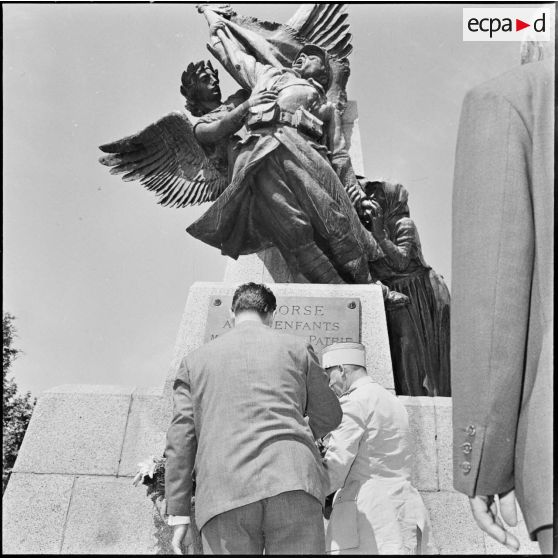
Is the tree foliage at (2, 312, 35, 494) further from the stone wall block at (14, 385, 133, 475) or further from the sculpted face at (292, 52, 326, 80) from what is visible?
the sculpted face at (292, 52, 326, 80)

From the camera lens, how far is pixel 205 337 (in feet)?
14.9

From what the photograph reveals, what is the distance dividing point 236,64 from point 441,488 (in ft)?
14.9

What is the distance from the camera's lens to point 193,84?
21.8 feet

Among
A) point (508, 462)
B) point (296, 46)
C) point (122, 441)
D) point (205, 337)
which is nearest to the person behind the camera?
point (508, 462)

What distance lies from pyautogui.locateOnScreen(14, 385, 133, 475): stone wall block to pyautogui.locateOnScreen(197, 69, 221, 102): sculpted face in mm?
3475

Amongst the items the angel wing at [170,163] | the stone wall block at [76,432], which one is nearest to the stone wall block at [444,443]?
the stone wall block at [76,432]

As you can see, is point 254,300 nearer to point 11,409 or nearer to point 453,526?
point 453,526

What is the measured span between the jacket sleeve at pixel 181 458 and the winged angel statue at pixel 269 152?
2.88 metres

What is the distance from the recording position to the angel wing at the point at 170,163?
647 cm

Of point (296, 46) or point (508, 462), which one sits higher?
point (296, 46)

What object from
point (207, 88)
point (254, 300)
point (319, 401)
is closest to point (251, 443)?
point (319, 401)

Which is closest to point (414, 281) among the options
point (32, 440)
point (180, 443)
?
point (32, 440)

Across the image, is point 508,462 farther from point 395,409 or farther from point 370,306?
point 370,306

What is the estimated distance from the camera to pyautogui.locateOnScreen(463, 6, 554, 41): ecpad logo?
263cm
